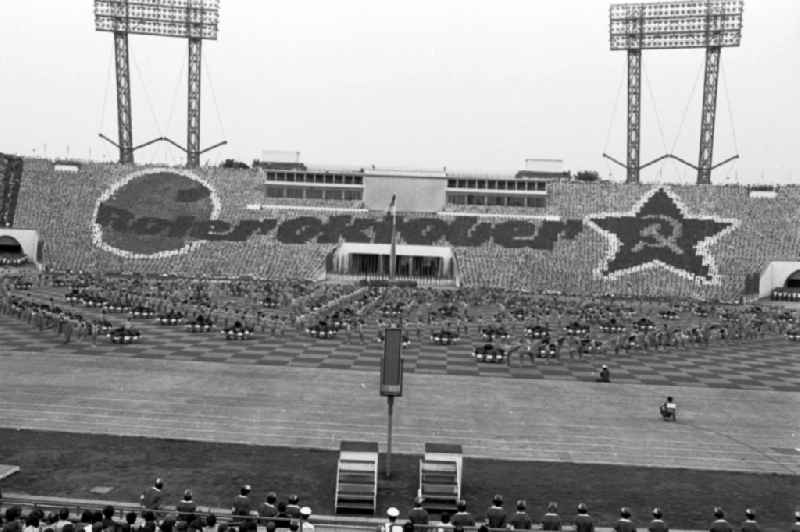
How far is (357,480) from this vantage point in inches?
565

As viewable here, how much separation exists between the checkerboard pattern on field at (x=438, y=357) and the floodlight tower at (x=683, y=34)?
188 feet

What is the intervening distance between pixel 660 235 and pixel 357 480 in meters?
72.4

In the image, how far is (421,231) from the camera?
278ft

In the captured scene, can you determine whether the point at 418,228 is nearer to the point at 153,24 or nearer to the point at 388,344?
the point at 153,24

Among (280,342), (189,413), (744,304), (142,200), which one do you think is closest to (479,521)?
(189,413)

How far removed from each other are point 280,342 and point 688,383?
1947cm

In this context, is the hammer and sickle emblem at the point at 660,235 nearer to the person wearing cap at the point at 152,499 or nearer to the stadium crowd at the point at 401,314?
the stadium crowd at the point at 401,314

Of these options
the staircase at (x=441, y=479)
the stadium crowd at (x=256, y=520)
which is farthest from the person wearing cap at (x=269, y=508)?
the staircase at (x=441, y=479)

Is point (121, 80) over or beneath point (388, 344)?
over

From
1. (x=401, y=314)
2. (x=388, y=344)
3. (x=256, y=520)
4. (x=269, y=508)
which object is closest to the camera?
(x=256, y=520)

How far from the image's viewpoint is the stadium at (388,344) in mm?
14844

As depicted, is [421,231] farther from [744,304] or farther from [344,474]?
[344,474]

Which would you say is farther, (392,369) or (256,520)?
(392,369)

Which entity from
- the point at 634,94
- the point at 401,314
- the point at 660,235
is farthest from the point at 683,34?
the point at 401,314
